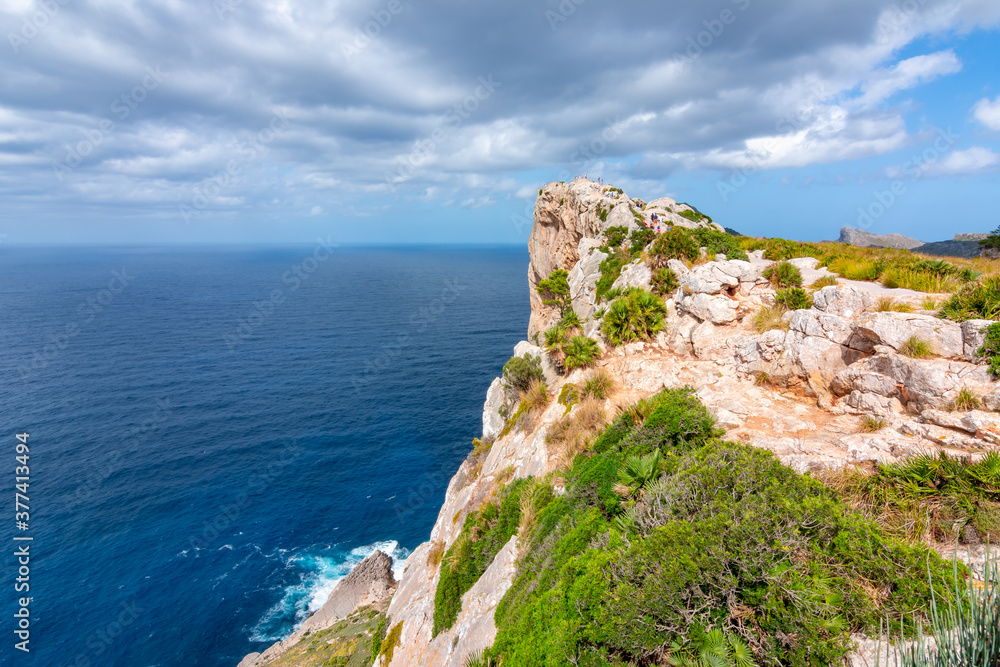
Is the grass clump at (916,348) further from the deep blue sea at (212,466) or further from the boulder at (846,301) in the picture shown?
the deep blue sea at (212,466)

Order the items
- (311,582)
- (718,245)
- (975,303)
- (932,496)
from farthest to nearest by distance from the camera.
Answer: (311,582) < (718,245) < (975,303) < (932,496)

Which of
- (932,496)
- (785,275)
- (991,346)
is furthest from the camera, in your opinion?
(785,275)

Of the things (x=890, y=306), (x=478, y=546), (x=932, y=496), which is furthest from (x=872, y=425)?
(x=478, y=546)

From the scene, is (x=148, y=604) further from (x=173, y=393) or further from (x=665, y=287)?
(x=665, y=287)

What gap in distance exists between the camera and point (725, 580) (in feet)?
18.6

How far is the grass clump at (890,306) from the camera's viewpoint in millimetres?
10930

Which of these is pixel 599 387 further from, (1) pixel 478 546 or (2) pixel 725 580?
(2) pixel 725 580

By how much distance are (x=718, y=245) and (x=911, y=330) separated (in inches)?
442

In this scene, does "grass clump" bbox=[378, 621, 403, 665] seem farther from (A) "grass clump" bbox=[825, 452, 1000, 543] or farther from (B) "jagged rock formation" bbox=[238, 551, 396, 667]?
(A) "grass clump" bbox=[825, 452, 1000, 543]

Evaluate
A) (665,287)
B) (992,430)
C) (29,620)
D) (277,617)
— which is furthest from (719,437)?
(29,620)

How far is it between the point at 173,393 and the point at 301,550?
33.9 meters

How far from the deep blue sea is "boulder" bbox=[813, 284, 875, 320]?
3228 centimetres

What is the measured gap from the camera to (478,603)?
1111cm

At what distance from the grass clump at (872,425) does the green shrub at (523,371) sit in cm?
1429
